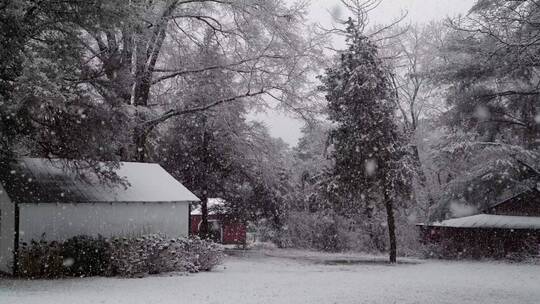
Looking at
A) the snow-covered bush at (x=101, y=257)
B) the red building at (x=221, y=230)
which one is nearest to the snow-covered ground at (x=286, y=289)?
the snow-covered bush at (x=101, y=257)

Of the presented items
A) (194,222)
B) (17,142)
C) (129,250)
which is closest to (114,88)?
(17,142)

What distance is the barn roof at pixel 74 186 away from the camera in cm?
1842

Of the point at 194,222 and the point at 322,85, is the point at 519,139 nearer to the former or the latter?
the point at 322,85

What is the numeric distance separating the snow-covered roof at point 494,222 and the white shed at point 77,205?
15752 mm

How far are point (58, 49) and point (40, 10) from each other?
3.83 ft

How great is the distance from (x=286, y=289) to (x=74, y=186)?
905 centimetres

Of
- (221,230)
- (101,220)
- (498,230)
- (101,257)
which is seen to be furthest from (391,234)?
(221,230)

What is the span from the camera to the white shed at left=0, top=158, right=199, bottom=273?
18.0 metres

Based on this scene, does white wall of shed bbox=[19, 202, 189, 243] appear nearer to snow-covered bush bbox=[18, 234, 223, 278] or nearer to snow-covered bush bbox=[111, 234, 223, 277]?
snow-covered bush bbox=[18, 234, 223, 278]

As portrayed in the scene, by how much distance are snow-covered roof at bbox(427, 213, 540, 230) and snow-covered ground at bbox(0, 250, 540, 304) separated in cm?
886

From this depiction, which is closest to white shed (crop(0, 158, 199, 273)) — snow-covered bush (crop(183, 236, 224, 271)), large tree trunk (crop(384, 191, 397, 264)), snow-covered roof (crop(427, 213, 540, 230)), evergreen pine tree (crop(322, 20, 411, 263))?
snow-covered bush (crop(183, 236, 224, 271))

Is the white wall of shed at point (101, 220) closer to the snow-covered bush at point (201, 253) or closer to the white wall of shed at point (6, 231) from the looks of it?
the white wall of shed at point (6, 231)

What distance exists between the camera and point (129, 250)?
1828 cm

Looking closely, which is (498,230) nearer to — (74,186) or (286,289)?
(286,289)
